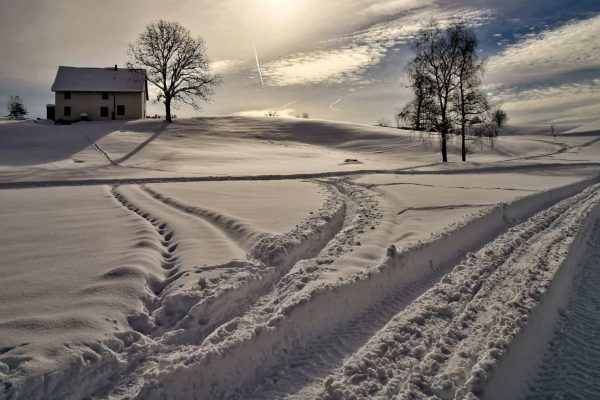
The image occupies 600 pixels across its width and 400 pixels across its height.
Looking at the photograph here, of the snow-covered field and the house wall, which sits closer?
the snow-covered field

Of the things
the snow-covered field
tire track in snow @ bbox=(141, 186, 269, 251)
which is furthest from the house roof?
tire track in snow @ bbox=(141, 186, 269, 251)

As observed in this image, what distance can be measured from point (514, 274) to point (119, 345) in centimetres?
502

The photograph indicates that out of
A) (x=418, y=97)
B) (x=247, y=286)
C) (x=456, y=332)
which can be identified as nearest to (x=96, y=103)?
(x=418, y=97)

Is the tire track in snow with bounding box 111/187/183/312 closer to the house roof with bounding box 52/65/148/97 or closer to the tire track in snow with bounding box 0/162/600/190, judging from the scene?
the tire track in snow with bounding box 0/162/600/190

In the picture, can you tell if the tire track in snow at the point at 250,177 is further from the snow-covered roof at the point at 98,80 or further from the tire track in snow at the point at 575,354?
the snow-covered roof at the point at 98,80

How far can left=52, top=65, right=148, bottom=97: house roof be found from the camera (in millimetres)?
46094

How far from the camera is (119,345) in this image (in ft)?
11.5

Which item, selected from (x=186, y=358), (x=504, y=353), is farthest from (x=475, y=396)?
(x=186, y=358)

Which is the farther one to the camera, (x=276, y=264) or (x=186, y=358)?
(x=276, y=264)

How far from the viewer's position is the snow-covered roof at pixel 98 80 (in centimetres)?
4612

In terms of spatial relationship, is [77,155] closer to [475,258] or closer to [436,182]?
[436,182]

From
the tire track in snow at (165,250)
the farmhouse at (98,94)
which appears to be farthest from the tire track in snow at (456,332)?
the farmhouse at (98,94)

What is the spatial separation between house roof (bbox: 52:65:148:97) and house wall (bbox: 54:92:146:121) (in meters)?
0.67

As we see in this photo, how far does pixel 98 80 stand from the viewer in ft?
156
